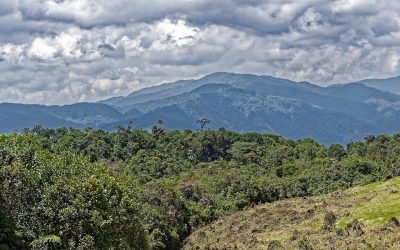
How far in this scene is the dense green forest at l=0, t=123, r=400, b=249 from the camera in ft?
143

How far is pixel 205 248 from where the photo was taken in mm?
80125

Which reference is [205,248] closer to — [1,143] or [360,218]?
[360,218]

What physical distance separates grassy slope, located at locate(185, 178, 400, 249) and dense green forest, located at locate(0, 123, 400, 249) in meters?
8.51

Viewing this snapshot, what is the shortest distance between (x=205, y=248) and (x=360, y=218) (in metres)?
22.7

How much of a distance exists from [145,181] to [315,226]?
2586 inches

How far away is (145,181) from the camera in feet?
439

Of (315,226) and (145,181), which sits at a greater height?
(315,226)

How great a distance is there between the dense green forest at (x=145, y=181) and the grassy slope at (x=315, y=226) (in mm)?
8509

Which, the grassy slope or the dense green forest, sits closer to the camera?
the dense green forest

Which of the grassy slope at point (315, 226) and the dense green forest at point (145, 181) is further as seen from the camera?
the grassy slope at point (315, 226)

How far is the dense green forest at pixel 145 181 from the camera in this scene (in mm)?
43594

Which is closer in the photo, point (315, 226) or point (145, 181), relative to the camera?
point (315, 226)

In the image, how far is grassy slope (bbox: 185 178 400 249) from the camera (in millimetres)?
56875

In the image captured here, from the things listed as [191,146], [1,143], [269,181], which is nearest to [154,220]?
[1,143]
